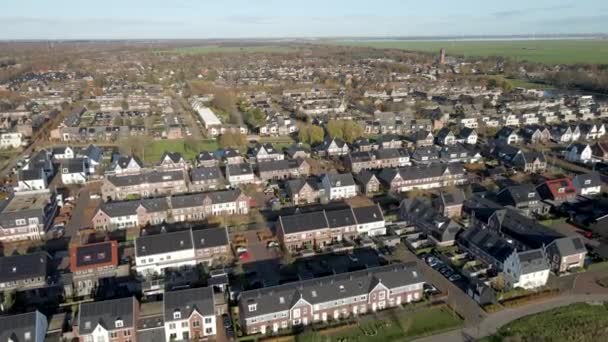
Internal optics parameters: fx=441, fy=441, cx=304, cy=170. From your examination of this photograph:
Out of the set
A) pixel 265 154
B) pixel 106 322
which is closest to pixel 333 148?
pixel 265 154

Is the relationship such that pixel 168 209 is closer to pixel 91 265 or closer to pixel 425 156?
pixel 91 265

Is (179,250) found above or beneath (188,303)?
above

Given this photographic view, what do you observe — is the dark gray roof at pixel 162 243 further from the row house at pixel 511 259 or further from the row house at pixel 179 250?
the row house at pixel 511 259

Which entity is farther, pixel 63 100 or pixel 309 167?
pixel 63 100

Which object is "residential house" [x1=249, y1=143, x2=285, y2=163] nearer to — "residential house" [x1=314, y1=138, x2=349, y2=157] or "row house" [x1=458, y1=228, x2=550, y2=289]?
"residential house" [x1=314, y1=138, x2=349, y2=157]

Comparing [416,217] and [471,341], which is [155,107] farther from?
[471,341]

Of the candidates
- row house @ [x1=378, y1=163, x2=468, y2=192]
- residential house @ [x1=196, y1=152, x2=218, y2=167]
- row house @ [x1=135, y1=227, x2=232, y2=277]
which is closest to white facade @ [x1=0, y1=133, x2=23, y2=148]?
residential house @ [x1=196, y1=152, x2=218, y2=167]

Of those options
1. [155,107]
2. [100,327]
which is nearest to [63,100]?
[155,107]
